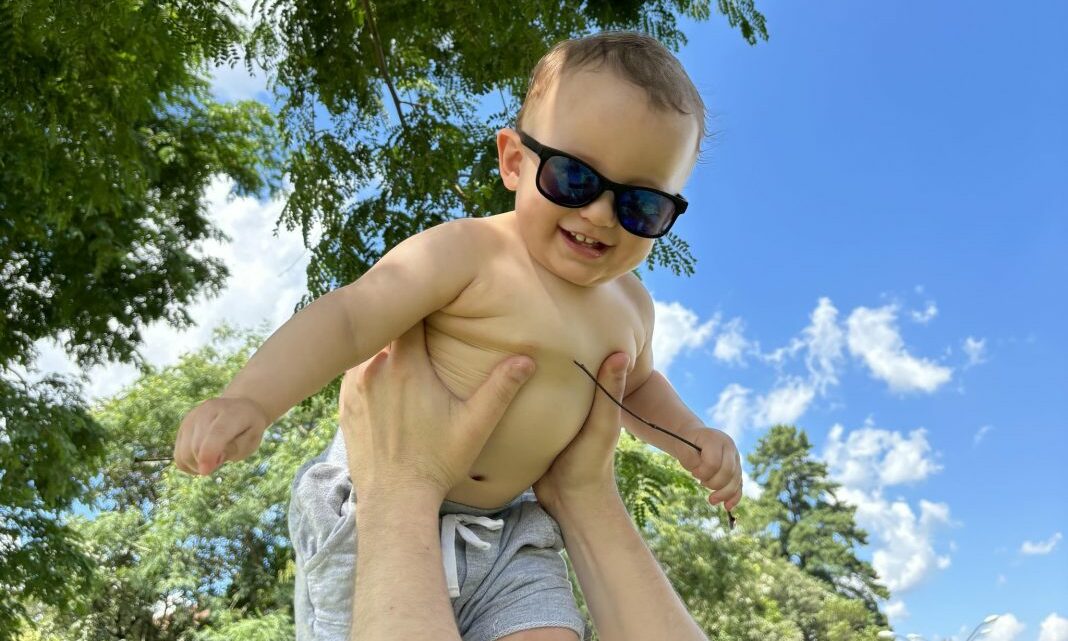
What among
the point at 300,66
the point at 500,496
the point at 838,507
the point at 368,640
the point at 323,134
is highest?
the point at 838,507

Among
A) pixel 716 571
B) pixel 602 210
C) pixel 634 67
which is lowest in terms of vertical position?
pixel 602 210

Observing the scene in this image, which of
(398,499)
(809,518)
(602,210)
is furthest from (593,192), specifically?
(809,518)

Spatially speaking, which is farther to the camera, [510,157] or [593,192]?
[510,157]

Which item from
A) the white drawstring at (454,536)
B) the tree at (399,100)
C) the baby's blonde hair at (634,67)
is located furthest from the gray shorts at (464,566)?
the tree at (399,100)

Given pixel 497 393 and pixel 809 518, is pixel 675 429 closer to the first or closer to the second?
pixel 497 393

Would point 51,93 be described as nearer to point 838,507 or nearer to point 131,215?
point 131,215

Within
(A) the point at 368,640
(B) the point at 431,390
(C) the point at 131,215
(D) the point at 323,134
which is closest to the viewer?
(A) the point at 368,640

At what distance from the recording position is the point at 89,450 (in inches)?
308

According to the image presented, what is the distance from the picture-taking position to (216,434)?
1156 millimetres

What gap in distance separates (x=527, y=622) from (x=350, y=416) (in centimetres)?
47

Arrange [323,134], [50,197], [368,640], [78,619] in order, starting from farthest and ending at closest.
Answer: [78,619], [50,197], [323,134], [368,640]

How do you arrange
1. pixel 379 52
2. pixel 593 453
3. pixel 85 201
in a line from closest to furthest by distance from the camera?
pixel 593 453
pixel 379 52
pixel 85 201

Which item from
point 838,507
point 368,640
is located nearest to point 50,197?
point 368,640

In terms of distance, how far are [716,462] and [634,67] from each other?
0.71 metres
